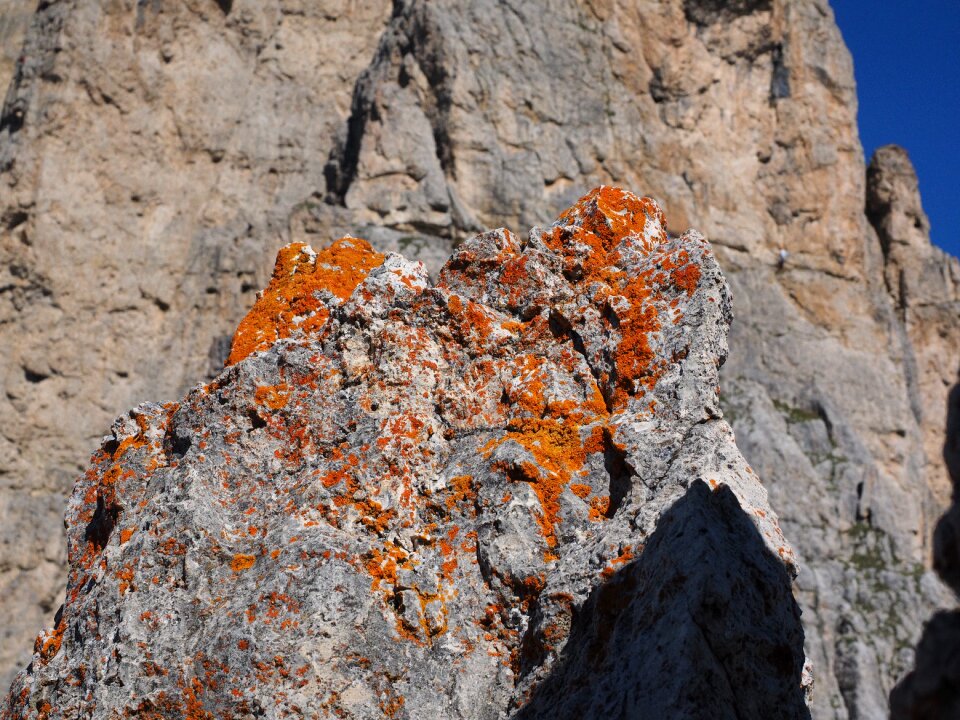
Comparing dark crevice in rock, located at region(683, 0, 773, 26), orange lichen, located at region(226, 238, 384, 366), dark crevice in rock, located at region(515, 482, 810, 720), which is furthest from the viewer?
dark crevice in rock, located at region(683, 0, 773, 26)

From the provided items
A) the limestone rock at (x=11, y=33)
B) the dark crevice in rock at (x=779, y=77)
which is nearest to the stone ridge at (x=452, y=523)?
the limestone rock at (x=11, y=33)

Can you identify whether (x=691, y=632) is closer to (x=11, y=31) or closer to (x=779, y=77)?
(x=779, y=77)

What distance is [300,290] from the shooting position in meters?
8.87

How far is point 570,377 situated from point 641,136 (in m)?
40.4

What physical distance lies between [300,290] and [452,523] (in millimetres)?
2891

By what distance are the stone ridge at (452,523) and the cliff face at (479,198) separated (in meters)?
31.2

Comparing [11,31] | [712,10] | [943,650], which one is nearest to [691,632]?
[943,650]

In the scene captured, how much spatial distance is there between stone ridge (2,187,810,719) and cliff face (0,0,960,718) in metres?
31.2

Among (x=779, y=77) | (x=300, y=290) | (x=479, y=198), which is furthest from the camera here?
(x=779, y=77)

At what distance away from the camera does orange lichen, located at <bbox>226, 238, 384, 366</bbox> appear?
8570 millimetres

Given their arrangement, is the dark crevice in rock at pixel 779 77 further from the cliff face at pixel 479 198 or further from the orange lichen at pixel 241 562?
the orange lichen at pixel 241 562

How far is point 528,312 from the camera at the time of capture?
813cm

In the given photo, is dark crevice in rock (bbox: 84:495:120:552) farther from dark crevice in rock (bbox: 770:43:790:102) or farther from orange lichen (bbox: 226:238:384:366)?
dark crevice in rock (bbox: 770:43:790:102)

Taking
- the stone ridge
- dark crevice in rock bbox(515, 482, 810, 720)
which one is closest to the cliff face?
the stone ridge
